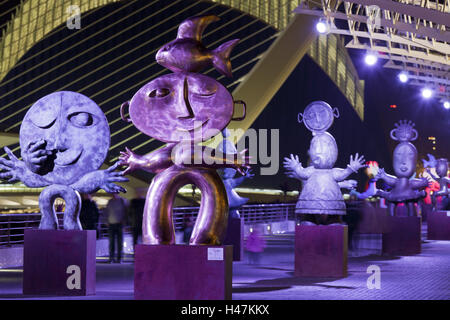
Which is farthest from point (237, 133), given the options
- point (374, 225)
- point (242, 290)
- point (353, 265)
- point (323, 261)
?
point (242, 290)

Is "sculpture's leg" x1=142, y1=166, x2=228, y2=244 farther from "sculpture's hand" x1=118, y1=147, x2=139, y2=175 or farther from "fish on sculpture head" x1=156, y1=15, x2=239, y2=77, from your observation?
"fish on sculpture head" x1=156, y1=15, x2=239, y2=77

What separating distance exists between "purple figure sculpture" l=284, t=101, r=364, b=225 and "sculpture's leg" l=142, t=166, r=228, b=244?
13.2ft

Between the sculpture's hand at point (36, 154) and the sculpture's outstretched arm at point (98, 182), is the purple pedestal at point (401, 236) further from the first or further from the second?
the sculpture's hand at point (36, 154)

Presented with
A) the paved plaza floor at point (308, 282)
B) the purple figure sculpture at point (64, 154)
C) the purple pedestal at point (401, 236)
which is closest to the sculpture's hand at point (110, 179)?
the purple figure sculpture at point (64, 154)

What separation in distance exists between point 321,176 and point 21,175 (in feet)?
13.9

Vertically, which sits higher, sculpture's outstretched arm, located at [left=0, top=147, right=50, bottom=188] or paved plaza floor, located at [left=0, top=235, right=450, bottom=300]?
sculpture's outstretched arm, located at [left=0, top=147, right=50, bottom=188]

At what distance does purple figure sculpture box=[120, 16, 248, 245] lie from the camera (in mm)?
6801

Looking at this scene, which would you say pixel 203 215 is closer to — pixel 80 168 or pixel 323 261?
pixel 80 168

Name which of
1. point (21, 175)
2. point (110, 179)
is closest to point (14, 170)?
point (21, 175)

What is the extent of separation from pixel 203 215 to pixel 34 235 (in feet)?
6.80

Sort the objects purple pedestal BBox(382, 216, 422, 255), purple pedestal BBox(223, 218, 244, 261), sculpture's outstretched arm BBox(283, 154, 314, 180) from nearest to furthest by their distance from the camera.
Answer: sculpture's outstretched arm BBox(283, 154, 314, 180) → purple pedestal BBox(223, 218, 244, 261) → purple pedestal BBox(382, 216, 422, 255)

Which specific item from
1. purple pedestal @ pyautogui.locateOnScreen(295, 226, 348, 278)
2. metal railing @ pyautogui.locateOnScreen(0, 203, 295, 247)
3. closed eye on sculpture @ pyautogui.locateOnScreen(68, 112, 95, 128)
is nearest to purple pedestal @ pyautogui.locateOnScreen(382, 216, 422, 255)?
metal railing @ pyautogui.locateOnScreen(0, 203, 295, 247)

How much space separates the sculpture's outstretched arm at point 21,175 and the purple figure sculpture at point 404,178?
9.99 meters

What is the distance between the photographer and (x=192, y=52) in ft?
23.4
